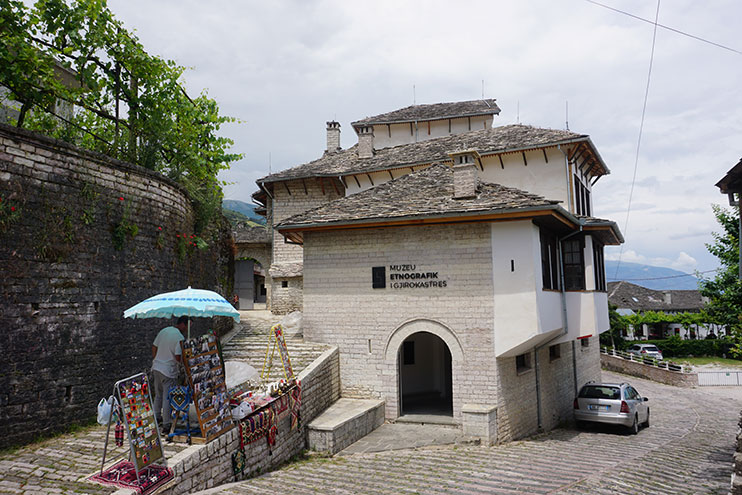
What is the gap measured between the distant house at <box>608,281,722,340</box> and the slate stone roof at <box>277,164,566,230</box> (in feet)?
140

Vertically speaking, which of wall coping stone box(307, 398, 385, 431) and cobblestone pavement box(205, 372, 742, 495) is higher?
wall coping stone box(307, 398, 385, 431)

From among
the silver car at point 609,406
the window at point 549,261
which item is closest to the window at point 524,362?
the window at point 549,261

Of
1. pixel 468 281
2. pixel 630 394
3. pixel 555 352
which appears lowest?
pixel 630 394

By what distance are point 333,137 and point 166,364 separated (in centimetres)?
2004

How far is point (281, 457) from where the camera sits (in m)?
10.2

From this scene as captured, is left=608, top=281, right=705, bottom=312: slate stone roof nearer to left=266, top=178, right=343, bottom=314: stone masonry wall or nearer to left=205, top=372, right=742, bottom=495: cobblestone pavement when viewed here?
left=266, top=178, right=343, bottom=314: stone masonry wall

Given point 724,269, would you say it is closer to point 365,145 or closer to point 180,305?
point 365,145

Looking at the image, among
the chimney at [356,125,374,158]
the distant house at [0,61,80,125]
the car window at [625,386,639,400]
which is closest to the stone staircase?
the distant house at [0,61,80,125]

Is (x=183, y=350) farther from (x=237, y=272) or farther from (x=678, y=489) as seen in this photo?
(x=237, y=272)

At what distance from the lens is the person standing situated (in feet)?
26.8

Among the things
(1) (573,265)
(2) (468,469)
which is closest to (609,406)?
(1) (573,265)

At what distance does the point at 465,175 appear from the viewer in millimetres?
13680

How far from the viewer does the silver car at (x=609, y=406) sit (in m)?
15.6

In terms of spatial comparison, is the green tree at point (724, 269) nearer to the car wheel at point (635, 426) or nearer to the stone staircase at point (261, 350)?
the car wheel at point (635, 426)
